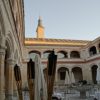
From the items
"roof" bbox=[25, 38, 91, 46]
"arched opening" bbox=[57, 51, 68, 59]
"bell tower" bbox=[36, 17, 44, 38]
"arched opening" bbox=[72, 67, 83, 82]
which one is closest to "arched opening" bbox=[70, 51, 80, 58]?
"arched opening" bbox=[57, 51, 68, 59]

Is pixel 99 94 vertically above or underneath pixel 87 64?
underneath

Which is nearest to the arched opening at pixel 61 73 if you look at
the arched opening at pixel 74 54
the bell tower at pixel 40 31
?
the arched opening at pixel 74 54

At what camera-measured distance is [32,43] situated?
117ft

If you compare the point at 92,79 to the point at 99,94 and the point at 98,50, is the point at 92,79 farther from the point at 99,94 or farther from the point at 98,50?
the point at 99,94

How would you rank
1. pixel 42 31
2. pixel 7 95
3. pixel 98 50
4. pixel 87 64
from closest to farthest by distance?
pixel 7 95 < pixel 98 50 < pixel 87 64 < pixel 42 31

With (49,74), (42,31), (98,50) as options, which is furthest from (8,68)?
(42,31)

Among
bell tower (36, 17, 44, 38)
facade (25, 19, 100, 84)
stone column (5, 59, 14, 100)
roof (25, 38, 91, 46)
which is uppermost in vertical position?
bell tower (36, 17, 44, 38)

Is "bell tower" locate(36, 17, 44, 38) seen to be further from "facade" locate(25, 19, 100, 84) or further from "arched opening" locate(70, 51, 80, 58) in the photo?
"arched opening" locate(70, 51, 80, 58)

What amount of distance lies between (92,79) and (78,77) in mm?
3699

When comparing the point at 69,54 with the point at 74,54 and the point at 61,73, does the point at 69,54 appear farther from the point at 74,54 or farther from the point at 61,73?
the point at 61,73

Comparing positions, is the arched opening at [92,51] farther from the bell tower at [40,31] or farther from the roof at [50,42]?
the bell tower at [40,31]

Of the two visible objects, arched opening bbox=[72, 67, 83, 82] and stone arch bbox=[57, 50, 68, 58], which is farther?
stone arch bbox=[57, 50, 68, 58]

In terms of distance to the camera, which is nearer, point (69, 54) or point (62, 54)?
point (69, 54)

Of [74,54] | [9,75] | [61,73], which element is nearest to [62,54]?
[74,54]
